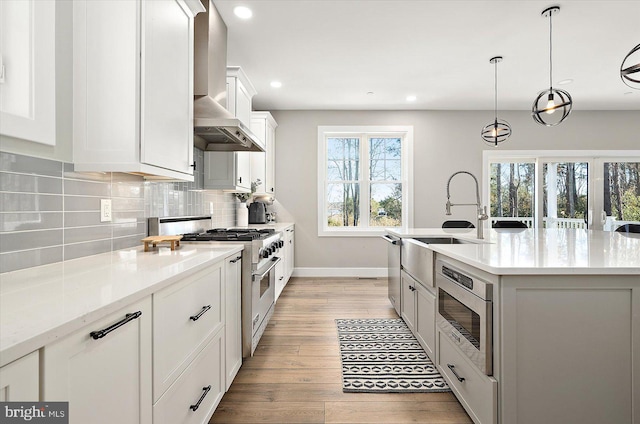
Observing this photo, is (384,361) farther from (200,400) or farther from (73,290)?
(73,290)

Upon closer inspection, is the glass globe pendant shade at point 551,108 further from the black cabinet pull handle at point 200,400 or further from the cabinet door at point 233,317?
the black cabinet pull handle at point 200,400

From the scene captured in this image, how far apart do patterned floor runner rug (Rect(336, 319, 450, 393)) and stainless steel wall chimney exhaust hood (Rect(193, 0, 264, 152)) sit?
1904 millimetres

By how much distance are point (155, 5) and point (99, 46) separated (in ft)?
1.20

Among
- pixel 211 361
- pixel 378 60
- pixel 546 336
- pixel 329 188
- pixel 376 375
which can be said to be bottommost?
pixel 376 375

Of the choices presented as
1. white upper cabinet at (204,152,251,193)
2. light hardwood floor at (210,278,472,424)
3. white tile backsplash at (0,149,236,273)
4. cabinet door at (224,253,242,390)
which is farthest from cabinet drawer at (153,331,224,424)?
white upper cabinet at (204,152,251,193)

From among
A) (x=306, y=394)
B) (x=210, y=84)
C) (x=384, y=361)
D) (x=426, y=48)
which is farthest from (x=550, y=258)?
(x=426, y=48)

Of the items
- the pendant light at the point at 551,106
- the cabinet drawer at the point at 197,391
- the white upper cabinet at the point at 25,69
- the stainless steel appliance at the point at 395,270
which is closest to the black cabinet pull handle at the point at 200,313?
the cabinet drawer at the point at 197,391

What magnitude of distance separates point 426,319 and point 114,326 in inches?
79.8

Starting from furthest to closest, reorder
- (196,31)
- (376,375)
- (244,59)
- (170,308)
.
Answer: (244,59) → (196,31) → (376,375) → (170,308)

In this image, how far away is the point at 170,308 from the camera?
1.14 metres

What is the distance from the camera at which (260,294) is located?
7.76ft

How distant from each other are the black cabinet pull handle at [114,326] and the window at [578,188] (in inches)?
220

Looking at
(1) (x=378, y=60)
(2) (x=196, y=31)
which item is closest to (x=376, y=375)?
(2) (x=196, y=31)

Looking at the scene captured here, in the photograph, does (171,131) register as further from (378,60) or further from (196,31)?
(378,60)
